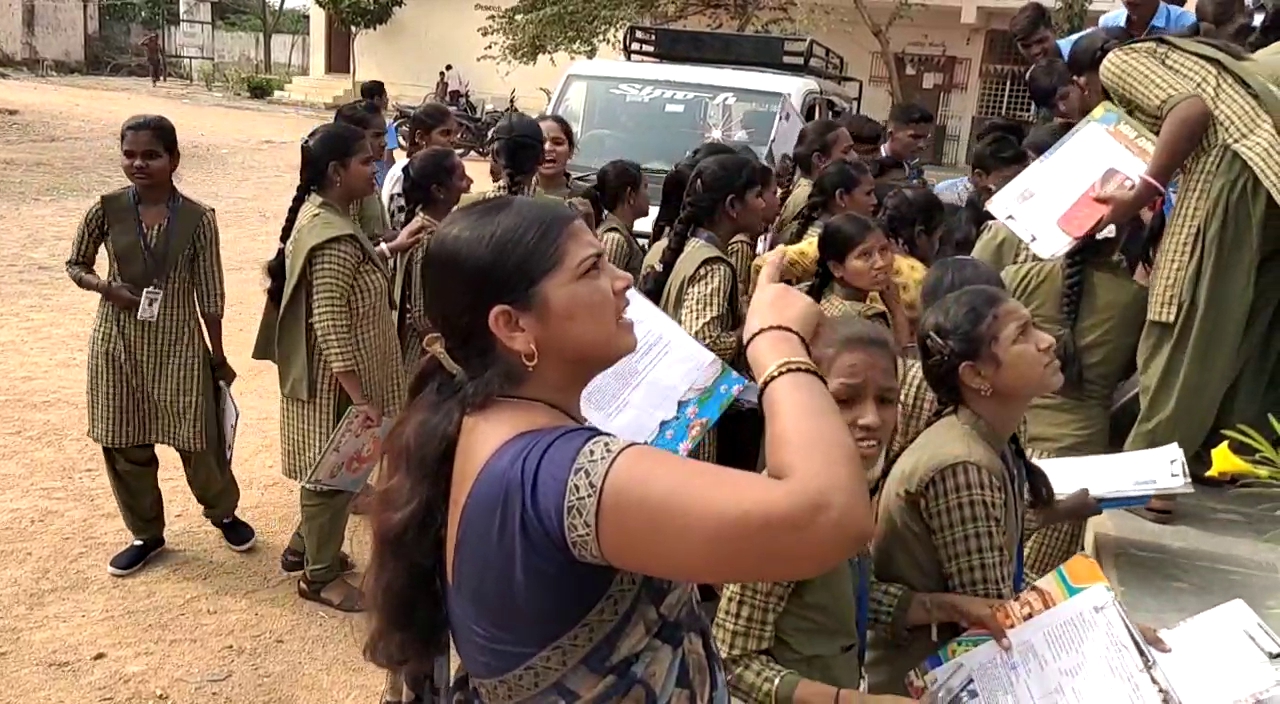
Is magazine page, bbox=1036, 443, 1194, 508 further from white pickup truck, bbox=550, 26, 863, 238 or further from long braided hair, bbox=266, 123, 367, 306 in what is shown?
white pickup truck, bbox=550, 26, 863, 238

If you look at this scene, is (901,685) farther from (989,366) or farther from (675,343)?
(675,343)

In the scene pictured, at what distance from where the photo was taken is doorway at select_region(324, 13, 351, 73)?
2704cm

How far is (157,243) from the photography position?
11.3ft

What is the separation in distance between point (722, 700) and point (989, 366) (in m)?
0.83

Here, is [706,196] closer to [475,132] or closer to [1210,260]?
[1210,260]

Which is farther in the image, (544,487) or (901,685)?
(901,685)

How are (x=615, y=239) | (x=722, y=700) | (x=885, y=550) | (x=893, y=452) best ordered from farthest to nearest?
1. (x=615, y=239)
2. (x=893, y=452)
3. (x=885, y=550)
4. (x=722, y=700)

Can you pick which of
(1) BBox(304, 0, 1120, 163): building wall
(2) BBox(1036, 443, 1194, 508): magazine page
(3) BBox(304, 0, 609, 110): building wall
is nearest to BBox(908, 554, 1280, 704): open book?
(2) BBox(1036, 443, 1194, 508): magazine page

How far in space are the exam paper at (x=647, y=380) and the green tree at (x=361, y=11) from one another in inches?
952

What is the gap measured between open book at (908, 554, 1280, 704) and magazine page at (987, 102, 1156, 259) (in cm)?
123

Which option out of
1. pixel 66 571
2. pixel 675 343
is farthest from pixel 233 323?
pixel 675 343

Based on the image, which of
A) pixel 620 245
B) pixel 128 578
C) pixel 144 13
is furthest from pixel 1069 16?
pixel 144 13

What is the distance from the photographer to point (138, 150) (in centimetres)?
334

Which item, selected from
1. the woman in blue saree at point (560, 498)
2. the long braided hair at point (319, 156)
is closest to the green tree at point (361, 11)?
the long braided hair at point (319, 156)
